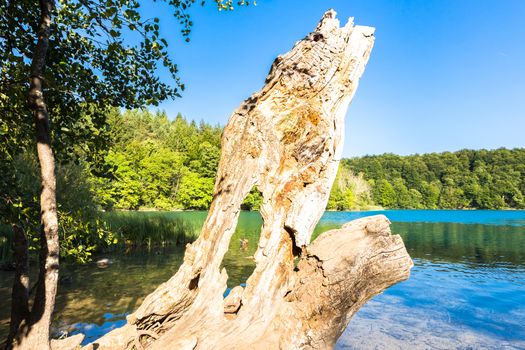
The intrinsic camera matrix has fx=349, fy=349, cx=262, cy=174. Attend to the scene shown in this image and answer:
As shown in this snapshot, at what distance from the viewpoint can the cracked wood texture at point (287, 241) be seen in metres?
3.38

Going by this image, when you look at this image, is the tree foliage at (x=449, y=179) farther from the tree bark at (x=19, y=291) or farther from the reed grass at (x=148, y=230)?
the tree bark at (x=19, y=291)

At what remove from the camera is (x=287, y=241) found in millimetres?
3684

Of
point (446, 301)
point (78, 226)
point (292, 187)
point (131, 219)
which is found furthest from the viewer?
point (131, 219)

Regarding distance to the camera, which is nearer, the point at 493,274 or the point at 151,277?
the point at 151,277

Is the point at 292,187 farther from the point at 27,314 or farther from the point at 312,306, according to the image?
the point at 27,314

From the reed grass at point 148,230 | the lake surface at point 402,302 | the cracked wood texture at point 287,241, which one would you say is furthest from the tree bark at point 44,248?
the reed grass at point 148,230

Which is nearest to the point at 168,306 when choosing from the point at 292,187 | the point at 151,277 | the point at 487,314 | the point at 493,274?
the point at 292,187

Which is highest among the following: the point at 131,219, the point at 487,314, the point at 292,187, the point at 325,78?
the point at 325,78

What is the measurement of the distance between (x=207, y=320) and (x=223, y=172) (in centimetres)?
150

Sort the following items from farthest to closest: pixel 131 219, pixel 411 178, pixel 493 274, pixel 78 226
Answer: pixel 411 178 < pixel 131 219 < pixel 493 274 < pixel 78 226

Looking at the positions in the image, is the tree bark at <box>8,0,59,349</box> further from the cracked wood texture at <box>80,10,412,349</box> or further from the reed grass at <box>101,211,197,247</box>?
the reed grass at <box>101,211,197,247</box>

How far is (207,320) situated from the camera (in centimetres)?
342

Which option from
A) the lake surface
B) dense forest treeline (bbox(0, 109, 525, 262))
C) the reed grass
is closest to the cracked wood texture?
dense forest treeline (bbox(0, 109, 525, 262))

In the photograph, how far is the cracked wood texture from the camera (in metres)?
3.38
